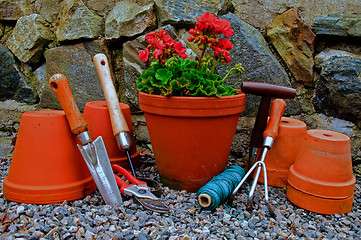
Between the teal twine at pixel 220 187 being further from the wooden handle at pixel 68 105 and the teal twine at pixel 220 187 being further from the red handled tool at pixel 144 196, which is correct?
the wooden handle at pixel 68 105

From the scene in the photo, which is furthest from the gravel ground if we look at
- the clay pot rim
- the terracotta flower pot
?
the clay pot rim

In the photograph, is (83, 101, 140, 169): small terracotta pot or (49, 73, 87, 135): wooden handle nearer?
(49, 73, 87, 135): wooden handle

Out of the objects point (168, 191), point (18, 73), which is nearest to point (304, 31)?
point (168, 191)

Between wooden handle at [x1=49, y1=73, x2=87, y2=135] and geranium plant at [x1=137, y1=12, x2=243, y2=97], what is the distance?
11.6 inches

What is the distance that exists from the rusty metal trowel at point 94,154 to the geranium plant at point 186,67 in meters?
0.30

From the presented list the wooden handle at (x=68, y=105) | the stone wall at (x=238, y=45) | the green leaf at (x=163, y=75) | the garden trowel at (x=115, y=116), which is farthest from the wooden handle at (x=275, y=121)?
the wooden handle at (x=68, y=105)

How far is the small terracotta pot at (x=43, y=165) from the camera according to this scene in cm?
117

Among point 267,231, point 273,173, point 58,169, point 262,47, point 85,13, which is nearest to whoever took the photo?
point 267,231

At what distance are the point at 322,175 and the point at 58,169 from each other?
0.98 metres

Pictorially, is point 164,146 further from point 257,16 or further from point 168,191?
point 257,16

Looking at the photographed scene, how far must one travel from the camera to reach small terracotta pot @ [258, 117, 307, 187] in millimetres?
1411

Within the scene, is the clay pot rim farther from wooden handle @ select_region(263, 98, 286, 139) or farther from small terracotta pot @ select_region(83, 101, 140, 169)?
small terracotta pot @ select_region(83, 101, 140, 169)

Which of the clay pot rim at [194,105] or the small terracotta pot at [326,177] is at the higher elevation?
the clay pot rim at [194,105]

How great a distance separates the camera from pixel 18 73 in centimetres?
193
